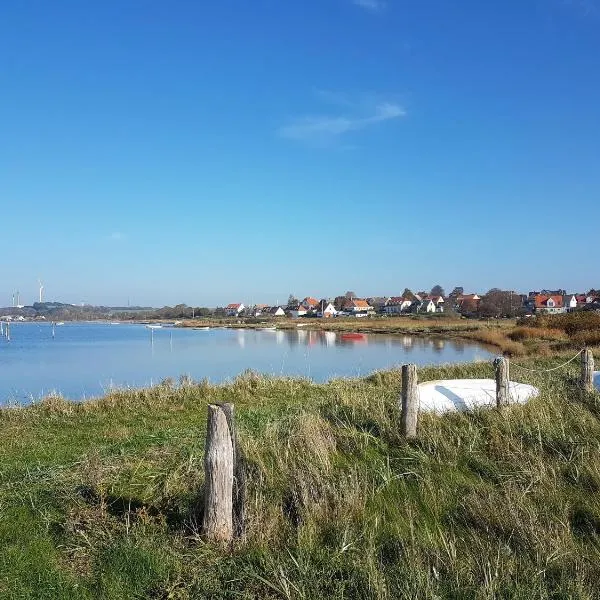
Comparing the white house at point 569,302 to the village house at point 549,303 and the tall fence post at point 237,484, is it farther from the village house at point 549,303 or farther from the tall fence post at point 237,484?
the tall fence post at point 237,484

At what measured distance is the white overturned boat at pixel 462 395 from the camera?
8531mm

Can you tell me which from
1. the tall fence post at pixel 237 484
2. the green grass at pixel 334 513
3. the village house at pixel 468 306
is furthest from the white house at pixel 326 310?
the tall fence post at pixel 237 484

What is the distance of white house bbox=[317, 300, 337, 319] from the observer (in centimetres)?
11544

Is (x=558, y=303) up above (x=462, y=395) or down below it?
above

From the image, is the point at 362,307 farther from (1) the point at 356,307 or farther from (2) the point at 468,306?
(2) the point at 468,306

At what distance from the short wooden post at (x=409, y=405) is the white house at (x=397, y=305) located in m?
110

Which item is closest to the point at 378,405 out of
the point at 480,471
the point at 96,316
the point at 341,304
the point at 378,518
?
the point at 480,471

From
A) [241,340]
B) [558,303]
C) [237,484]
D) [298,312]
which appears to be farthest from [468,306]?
[237,484]

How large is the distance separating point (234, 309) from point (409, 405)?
13807 cm

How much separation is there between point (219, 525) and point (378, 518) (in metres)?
1.36

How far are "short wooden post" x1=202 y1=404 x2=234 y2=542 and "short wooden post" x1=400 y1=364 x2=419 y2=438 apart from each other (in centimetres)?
314

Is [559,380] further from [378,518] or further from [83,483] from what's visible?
[83,483]

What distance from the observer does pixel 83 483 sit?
5.12m

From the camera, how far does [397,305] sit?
12188 centimetres
